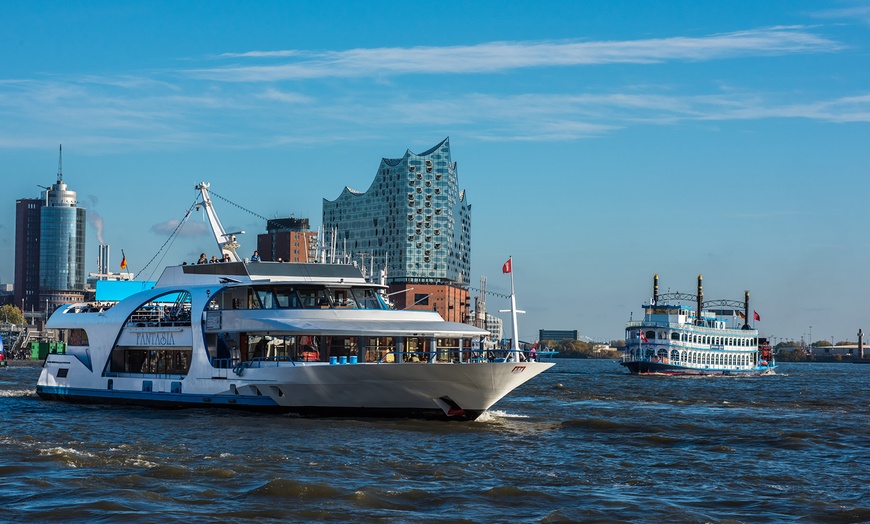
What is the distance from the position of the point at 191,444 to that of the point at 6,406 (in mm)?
18654

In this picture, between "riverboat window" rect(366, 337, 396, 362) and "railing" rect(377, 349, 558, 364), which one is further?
"riverboat window" rect(366, 337, 396, 362)

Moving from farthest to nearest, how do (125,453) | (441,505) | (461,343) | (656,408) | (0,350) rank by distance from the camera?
(0,350) < (656,408) < (461,343) < (125,453) < (441,505)

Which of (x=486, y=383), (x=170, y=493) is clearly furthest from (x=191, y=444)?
(x=486, y=383)

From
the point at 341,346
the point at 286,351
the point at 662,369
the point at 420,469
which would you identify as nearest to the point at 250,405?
the point at 286,351

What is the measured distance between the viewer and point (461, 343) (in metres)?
38.4

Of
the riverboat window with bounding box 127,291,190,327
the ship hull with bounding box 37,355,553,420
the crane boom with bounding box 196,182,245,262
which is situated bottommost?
the ship hull with bounding box 37,355,553,420

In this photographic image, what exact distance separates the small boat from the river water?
71327 millimetres

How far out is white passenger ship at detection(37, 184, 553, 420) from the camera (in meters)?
35.5

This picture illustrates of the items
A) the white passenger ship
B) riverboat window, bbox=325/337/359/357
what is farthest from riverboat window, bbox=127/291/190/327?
riverboat window, bbox=325/337/359/357

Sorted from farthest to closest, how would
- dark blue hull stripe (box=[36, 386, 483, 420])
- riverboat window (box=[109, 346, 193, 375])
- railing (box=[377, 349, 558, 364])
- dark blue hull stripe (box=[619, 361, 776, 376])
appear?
dark blue hull stripe (box=[619, 361, 776, 376])
riverboat window (box=[109, 346, 193, 375])
railing (box=[377, 349, 558, 364])
dark blue hull stripe (box=[36, 386, 483, 420])

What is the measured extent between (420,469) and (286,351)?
13.6m

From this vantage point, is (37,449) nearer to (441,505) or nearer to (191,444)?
(191,444)

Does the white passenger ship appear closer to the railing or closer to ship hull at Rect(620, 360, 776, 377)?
the railing

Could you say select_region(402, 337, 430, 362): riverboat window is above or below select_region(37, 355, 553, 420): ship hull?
above
